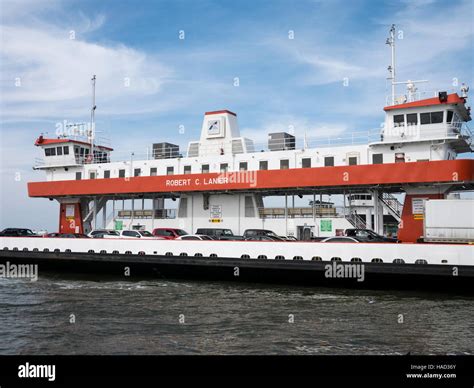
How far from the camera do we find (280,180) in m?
22.2

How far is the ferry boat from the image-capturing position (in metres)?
18.0

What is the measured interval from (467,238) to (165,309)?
11399mm

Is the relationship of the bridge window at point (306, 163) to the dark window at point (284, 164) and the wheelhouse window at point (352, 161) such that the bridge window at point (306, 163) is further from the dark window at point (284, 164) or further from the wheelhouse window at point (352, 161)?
the wheelhouse window at point (352, 161)

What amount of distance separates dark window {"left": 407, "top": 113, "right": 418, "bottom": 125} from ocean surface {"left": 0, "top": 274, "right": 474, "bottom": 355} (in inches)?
329

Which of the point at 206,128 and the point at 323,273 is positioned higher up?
the point at 206,128

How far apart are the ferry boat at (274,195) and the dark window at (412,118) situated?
46 millimetres

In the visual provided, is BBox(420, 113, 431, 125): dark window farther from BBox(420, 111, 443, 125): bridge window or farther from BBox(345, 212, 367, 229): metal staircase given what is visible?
BBox(345, 212, 367, 229): metal staircase

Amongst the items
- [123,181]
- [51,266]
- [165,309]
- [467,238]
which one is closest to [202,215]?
[123,181]

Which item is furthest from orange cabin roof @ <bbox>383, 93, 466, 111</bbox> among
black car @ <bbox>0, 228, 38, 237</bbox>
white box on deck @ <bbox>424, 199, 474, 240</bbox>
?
black car @ <bbox>0, 228, 38, 237</bbox>

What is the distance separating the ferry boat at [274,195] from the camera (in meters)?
18.0

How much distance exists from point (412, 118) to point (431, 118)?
0.81m

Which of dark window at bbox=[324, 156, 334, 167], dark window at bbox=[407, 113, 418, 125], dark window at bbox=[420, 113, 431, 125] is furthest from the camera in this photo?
dark window at bbox=[324, 156, 334, 167]
